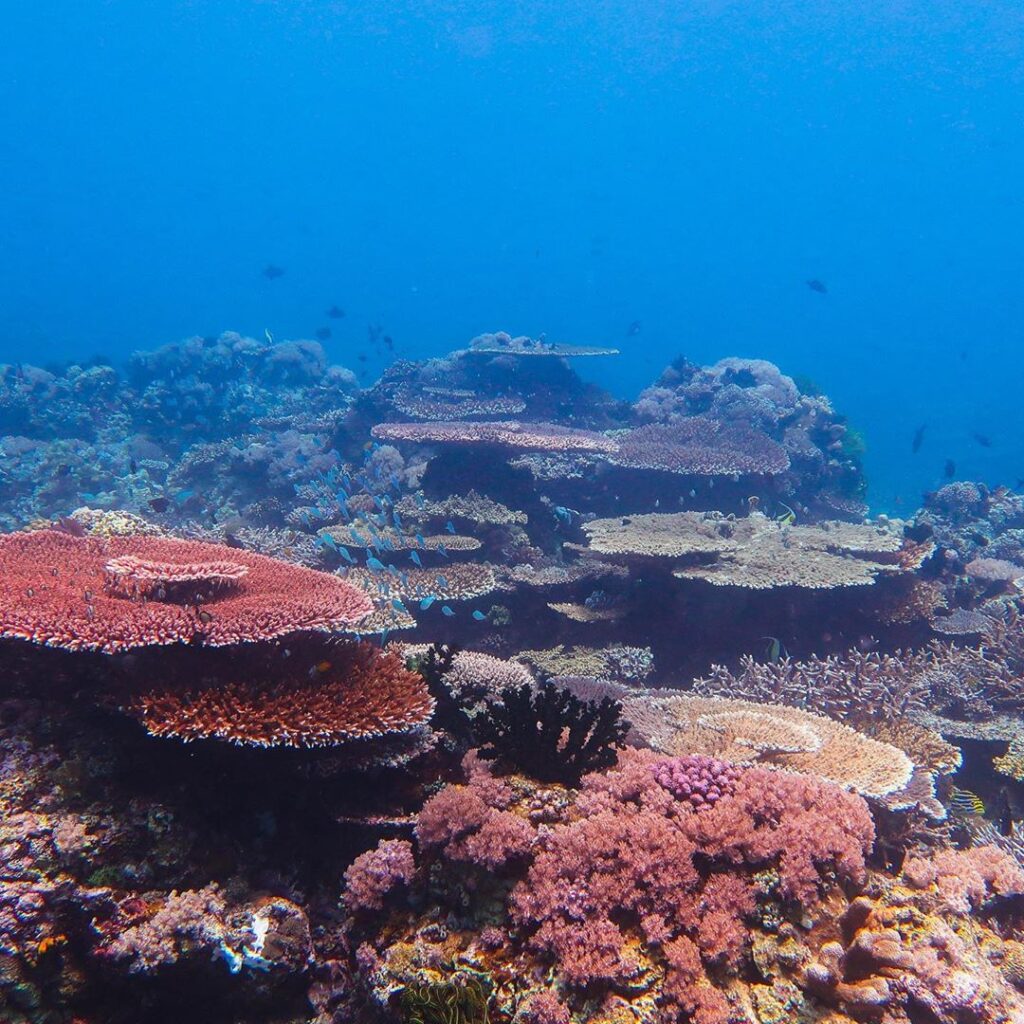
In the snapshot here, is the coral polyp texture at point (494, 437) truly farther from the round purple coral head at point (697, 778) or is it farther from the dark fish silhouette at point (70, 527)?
the round purple coral head at point (697, 778)

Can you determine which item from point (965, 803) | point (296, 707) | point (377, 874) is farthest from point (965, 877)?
point (296, 707)

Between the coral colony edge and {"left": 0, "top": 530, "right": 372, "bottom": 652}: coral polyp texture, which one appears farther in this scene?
{"left": 0, "top": 530, "right": 372, "bottom": 652}: coral polyp texture

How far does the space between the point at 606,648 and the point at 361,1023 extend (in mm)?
6305

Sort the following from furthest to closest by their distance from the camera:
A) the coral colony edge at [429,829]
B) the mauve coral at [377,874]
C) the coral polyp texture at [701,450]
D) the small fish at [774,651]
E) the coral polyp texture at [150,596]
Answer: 1. the coral polyp texture at [701,450]
2. the small fish at [774,651]
3. the coral polyp texture at [150,596]
4. the mauve coral at [377,874]
5. the coral colony edge at [429,829]

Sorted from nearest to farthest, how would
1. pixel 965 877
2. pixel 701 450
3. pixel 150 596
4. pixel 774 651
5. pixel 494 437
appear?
pixel 965 877 < pixel 150 596 < pixel 774 651 < pixel 494 437 < pixel 701 450

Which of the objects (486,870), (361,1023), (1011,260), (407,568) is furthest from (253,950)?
(1011,260)

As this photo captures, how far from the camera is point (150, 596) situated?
175 inches

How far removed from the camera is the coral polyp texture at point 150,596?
370 centimetres

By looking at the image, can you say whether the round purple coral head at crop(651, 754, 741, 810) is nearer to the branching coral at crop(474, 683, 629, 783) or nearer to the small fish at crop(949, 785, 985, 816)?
the branching coral at crop(474, 683, 629, 783)

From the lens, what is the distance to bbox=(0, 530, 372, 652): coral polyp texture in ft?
12.1

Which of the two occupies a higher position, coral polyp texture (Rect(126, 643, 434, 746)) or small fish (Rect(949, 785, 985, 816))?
coral polyp texture (Rect(126, 643, 434, 746))

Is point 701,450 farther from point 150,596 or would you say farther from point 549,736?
point 150,596

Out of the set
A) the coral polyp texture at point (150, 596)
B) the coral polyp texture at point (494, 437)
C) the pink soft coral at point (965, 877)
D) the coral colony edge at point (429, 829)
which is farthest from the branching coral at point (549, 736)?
the coral polyp texture at point (494, 437)

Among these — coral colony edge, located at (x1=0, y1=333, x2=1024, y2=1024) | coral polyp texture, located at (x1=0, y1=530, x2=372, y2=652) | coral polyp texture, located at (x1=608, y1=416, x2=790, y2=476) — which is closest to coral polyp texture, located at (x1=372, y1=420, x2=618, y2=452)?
coral polyp texture, located at (x1=608, y1=416, x2=790, y2=476)
